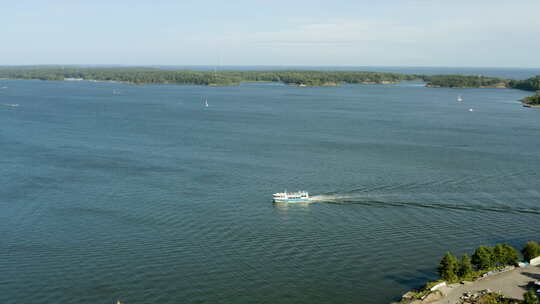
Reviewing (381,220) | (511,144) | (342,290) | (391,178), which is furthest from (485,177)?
(342,290)

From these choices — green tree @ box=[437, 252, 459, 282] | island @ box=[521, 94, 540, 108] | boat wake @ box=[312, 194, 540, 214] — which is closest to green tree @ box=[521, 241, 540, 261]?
green tree @ box=[437, 252, 459, 282]

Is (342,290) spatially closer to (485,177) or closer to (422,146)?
(485,177)

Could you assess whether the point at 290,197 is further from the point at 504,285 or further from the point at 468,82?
the point at 468,82

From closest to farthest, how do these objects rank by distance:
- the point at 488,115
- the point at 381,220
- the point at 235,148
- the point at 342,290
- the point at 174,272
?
1. the point at 342,290
2. the point at 174,272
3. the point at 381,220
4. the point at 235,148
5. the point at 488,115

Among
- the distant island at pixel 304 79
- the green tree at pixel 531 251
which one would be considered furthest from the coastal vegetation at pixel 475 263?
the distant island at pixel 304 79

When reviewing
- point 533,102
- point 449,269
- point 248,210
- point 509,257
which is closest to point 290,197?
point 248,210
